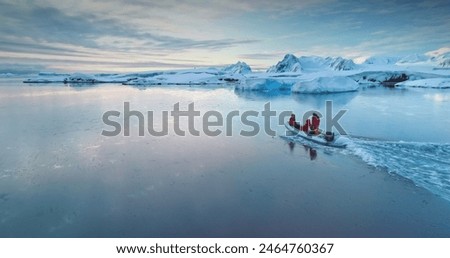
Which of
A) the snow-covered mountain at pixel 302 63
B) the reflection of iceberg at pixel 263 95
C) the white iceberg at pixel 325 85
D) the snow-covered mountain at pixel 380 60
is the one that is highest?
the snow-covered mountain at pixel 380 60

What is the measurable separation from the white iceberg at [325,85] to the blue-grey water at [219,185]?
40.8 ft

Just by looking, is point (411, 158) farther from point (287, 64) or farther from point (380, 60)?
point (380, 60)

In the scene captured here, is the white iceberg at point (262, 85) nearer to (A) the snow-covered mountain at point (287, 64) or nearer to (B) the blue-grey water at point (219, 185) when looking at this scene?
(B) the blue-grey water at point (219, 185)

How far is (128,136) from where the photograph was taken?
6344 mm

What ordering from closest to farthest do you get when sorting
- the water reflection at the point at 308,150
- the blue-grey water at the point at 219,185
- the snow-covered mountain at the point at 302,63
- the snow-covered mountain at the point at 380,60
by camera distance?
the blue-grey water at the point at 219,185
the water reflection at the point at 308,150
the snow-covered mountain at the point at 302,63
the snow-covered mountain at the point at 380,60

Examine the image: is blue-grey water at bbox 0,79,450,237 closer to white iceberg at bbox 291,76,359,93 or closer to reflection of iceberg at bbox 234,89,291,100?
reflection of iceberg at bbox 234,89,291,100

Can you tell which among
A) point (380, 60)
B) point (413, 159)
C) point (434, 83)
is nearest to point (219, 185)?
point (413, 159)

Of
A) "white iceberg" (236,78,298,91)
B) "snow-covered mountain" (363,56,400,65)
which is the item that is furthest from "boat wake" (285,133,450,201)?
"snow-covered mountain" (363,56,400,65)

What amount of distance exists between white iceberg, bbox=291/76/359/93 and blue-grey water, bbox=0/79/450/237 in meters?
12.4

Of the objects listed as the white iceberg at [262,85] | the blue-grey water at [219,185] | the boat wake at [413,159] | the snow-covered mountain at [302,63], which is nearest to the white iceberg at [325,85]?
the white iceberg at [262,85]

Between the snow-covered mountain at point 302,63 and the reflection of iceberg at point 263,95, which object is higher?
the snow-covered mountain at point 302,63

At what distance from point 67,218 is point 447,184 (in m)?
4.49

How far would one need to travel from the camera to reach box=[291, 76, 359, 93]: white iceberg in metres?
18.6

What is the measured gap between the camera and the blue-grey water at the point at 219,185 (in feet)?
8.98
